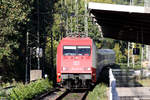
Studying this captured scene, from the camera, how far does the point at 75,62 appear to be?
72.5 feet

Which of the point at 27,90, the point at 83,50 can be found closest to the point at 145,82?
the point at 27,90

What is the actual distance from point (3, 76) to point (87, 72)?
49.9 ft

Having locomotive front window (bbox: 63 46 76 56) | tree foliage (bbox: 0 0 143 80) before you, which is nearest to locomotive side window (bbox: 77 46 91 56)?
locomotive front window (bbox: 63 46 76 56)

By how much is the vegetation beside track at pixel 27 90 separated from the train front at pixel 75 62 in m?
1.25

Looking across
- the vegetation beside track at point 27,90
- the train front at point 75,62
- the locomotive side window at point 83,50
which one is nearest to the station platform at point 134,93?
the vegetation beside track at point 27,90

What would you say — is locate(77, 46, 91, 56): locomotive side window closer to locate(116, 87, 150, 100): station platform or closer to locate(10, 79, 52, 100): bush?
locate(10, 79, 52, 100): bush

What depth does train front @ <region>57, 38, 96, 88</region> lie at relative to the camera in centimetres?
2195

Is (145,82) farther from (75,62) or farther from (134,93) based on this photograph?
(75,62)

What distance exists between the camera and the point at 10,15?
91.9 ft

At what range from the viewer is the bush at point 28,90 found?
15.9 m

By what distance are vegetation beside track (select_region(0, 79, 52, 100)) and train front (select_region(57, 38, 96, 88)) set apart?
4.09ft

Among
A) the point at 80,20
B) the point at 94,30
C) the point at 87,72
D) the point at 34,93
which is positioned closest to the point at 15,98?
the point at 34,93

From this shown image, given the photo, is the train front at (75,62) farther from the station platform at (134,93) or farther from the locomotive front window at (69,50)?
the station platform at (134,93)

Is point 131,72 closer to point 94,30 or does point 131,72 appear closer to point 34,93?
point 34,93
